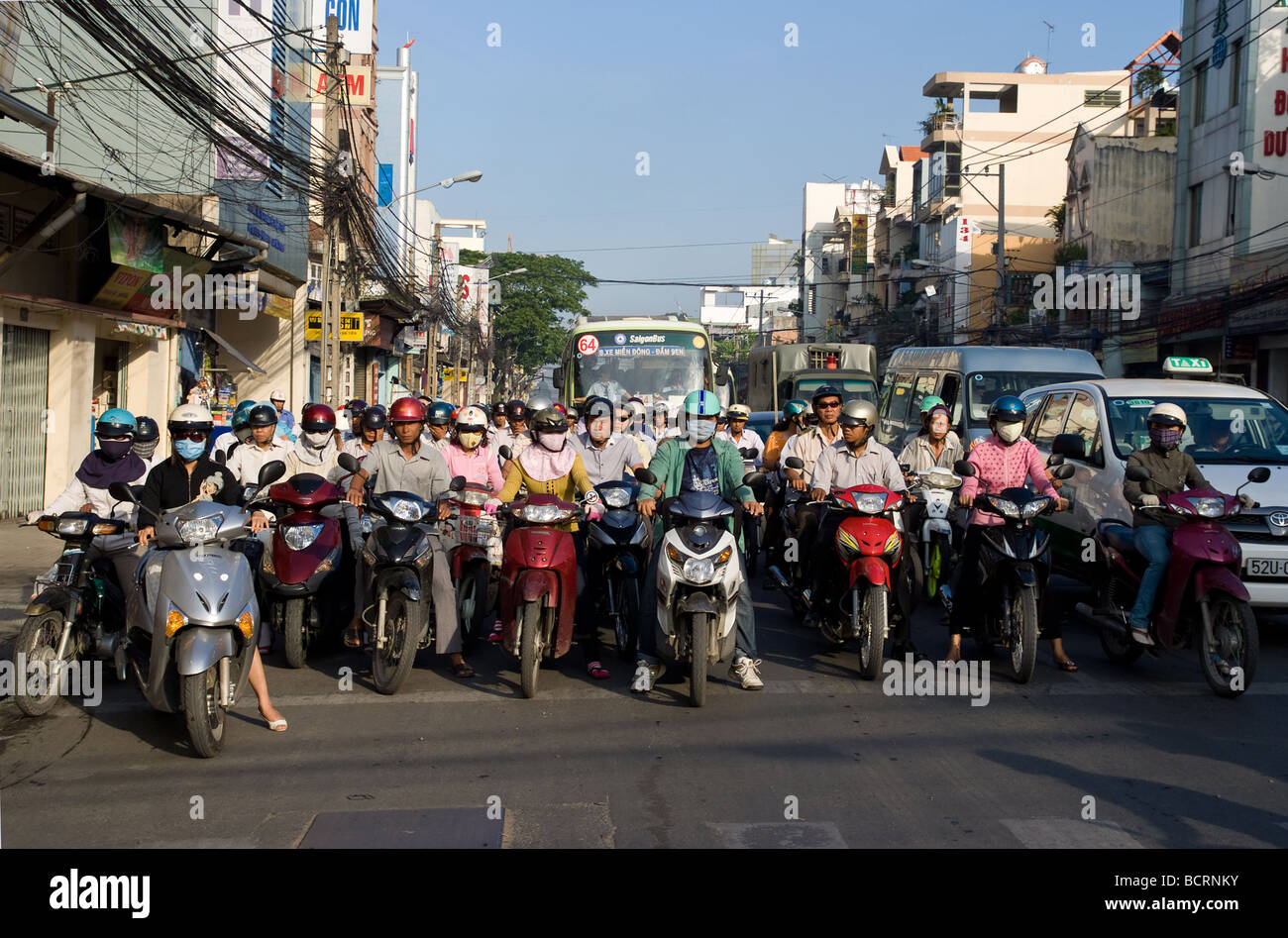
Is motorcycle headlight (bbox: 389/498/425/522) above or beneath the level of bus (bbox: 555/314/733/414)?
beneath

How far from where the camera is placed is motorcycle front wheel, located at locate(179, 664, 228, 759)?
570cm

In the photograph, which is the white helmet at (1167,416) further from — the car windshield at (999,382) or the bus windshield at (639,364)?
the bus windshield at (639,364)

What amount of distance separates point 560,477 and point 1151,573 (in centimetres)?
371

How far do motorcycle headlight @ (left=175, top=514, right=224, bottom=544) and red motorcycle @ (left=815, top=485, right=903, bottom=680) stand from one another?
146 inches

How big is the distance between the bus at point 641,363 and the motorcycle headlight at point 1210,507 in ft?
41.9

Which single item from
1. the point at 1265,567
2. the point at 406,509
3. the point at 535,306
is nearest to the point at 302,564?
the point at 406,509

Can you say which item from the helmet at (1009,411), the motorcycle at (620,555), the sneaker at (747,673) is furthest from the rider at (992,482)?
the motorcycle at (620,555)

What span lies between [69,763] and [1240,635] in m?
6.20

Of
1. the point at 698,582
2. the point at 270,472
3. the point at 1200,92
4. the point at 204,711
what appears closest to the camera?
the point at 204,711

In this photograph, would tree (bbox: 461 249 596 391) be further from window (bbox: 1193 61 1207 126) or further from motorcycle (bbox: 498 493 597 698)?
motorcycle (bbox: 498 493 597 698)

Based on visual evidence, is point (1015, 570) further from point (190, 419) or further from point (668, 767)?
point (190, 419)

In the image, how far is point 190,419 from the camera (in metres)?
7.13

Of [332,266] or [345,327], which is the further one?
[345,327]

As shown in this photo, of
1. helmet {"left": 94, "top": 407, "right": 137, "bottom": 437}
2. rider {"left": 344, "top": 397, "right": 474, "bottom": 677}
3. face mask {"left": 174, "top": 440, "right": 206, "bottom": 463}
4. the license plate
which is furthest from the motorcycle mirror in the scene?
the license plate
